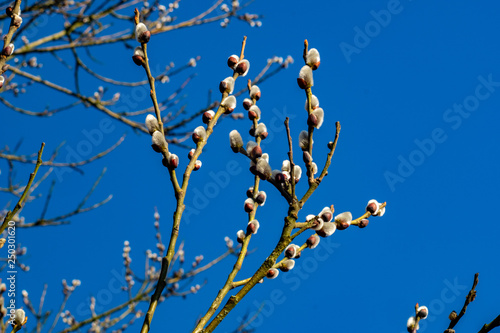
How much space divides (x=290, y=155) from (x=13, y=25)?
3.42ft

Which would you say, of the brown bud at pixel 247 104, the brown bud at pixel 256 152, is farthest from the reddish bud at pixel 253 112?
the brown bud at pixel 256 152

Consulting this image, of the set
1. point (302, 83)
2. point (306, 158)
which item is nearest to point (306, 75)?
point (302, 83)

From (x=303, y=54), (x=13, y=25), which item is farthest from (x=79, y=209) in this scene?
(x=303, y=54)

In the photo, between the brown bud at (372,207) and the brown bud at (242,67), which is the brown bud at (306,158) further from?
the brown bud at (242,67)

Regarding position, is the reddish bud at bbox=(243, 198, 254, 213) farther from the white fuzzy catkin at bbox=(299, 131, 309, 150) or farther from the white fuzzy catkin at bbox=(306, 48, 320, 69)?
the white fuzzy catkin at bbox=(306, 48, 320, 69)

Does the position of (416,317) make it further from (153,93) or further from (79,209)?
(79,209)

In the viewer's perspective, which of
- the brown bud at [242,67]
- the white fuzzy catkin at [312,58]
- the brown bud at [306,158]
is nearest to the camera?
the brown bud at [306,158]

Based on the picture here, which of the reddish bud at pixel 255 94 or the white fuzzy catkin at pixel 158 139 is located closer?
the white fuzzy catkin at pixel 158 139

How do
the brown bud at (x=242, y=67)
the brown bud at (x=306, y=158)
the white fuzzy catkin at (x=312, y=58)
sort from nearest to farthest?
the brown bud at (x=306, y=158) < the white fuzzy catkin at (x=312, y=58) < the brown bud at (x=242, y=67)

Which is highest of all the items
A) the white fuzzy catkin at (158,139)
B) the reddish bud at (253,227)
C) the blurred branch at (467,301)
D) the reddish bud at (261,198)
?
the white fuzzy catkin at (158,139)

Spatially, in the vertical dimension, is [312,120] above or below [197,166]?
below

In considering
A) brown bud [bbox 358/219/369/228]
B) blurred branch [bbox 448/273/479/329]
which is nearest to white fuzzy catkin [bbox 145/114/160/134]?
brown bud [bbox 358/219/369/228]

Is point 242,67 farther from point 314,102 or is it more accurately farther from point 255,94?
point 314,102

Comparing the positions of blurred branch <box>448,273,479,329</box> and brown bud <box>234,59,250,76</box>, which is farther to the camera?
brown bud <box>234,59,250,76</box>
